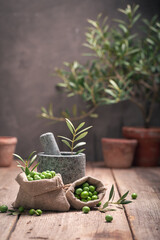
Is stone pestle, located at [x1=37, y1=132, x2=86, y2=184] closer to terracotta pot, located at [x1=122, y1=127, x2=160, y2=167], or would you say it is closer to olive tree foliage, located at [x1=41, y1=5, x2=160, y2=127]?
olive tree foliage, located at [x1=41, y1=5, x2=160, y2=127]

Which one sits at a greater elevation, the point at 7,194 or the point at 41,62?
the point at 41,62

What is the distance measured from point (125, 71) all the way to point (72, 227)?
86.3 inches

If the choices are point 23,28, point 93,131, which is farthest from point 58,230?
point 23,28

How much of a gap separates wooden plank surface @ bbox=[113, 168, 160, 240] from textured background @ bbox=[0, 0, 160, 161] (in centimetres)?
66

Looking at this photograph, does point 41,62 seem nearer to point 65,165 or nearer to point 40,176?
point 65,165

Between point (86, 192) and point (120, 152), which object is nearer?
point (86, 192)

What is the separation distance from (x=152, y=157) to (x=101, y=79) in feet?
2.76

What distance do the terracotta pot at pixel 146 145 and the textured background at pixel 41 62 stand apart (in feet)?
1.07

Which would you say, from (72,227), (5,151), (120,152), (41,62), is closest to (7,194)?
(72,227)

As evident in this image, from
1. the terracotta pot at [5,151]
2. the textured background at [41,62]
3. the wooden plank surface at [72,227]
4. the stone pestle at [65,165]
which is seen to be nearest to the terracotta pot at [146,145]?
the textured background at [41,62]

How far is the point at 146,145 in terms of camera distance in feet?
10.8

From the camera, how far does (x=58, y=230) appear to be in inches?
57.1

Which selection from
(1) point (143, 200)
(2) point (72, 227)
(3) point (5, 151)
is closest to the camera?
(2) point (72, 227)

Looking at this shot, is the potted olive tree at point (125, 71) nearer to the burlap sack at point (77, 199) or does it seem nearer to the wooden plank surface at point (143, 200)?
the wooden plank surface at point (143, 200)
